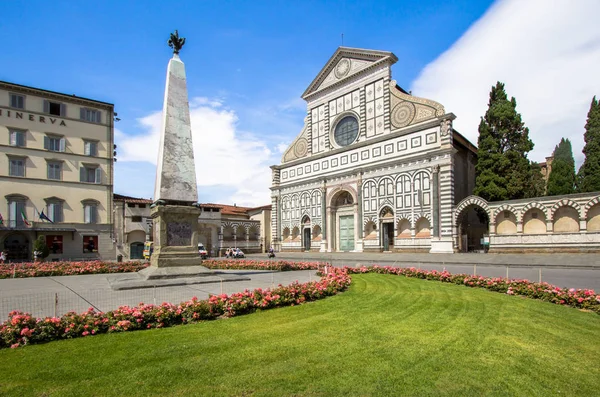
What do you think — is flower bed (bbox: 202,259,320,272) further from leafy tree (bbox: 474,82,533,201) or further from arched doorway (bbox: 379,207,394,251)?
leafy tree (bbox: 474,82,533,201)

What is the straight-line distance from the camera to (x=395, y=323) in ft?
24.0

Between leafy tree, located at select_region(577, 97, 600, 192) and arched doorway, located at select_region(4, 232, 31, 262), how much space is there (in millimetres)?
53491

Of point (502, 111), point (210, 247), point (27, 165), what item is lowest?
point (210, 247)

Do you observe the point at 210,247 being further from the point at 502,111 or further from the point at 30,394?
the point at 30,394

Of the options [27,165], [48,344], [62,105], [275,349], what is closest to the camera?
[275,349]

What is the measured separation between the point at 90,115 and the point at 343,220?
31.6m

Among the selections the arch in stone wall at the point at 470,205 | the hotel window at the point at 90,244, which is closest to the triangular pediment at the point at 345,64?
the arch in stone wall at the point at 470,205

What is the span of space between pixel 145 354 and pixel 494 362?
5262mm

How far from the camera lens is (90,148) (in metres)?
40.2

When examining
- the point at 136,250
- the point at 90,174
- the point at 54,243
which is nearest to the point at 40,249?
the point at 54,243

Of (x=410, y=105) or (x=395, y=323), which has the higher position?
(x=410, y=105)

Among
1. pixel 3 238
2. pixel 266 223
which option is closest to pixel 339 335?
pixel 3 238

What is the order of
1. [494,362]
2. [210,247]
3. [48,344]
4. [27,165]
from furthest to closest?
1. [210,247]
2. [27,165]
3. [48,344]
4. [494,362]

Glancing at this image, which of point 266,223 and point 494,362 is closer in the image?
point 494,362
